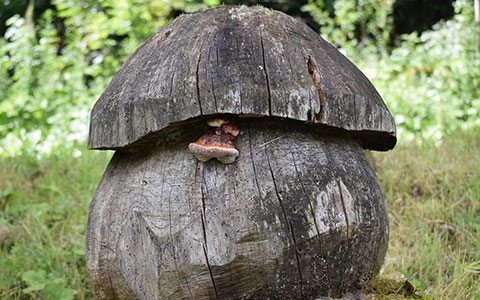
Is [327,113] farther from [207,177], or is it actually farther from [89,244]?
A: [89,244]

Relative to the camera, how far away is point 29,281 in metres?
2.51

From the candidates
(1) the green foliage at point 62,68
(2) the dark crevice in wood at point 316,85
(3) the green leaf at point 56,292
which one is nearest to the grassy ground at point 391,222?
(3) the green leaf at point 56,292

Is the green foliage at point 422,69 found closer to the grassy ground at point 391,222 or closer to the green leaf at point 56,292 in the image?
the grassy ground at point 391,222

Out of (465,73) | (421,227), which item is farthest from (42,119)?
(465,73)

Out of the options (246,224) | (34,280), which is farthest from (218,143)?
(34,280)

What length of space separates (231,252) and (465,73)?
19.4 feet

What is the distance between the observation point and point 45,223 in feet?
11.2

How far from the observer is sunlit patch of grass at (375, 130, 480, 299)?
8.18 ft

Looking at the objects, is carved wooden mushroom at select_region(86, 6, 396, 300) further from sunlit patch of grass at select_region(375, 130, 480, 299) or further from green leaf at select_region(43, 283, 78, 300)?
sunlit patch of grass at select_region(375, 130, 480, 299)

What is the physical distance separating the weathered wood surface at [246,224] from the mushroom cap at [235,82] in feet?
0.49

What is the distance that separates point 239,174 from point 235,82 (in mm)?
339

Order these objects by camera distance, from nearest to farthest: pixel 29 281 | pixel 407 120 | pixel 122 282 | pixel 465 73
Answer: pixel 122 282 → pixel 29 281 → pixel 407 120 → pixel 465 73

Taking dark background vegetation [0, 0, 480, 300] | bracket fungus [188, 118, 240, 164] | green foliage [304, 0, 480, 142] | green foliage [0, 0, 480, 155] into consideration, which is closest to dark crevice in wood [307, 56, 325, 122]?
bracket fungus [188, 118, 240, 164]

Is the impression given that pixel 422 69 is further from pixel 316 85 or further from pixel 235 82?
pixel 235 82
